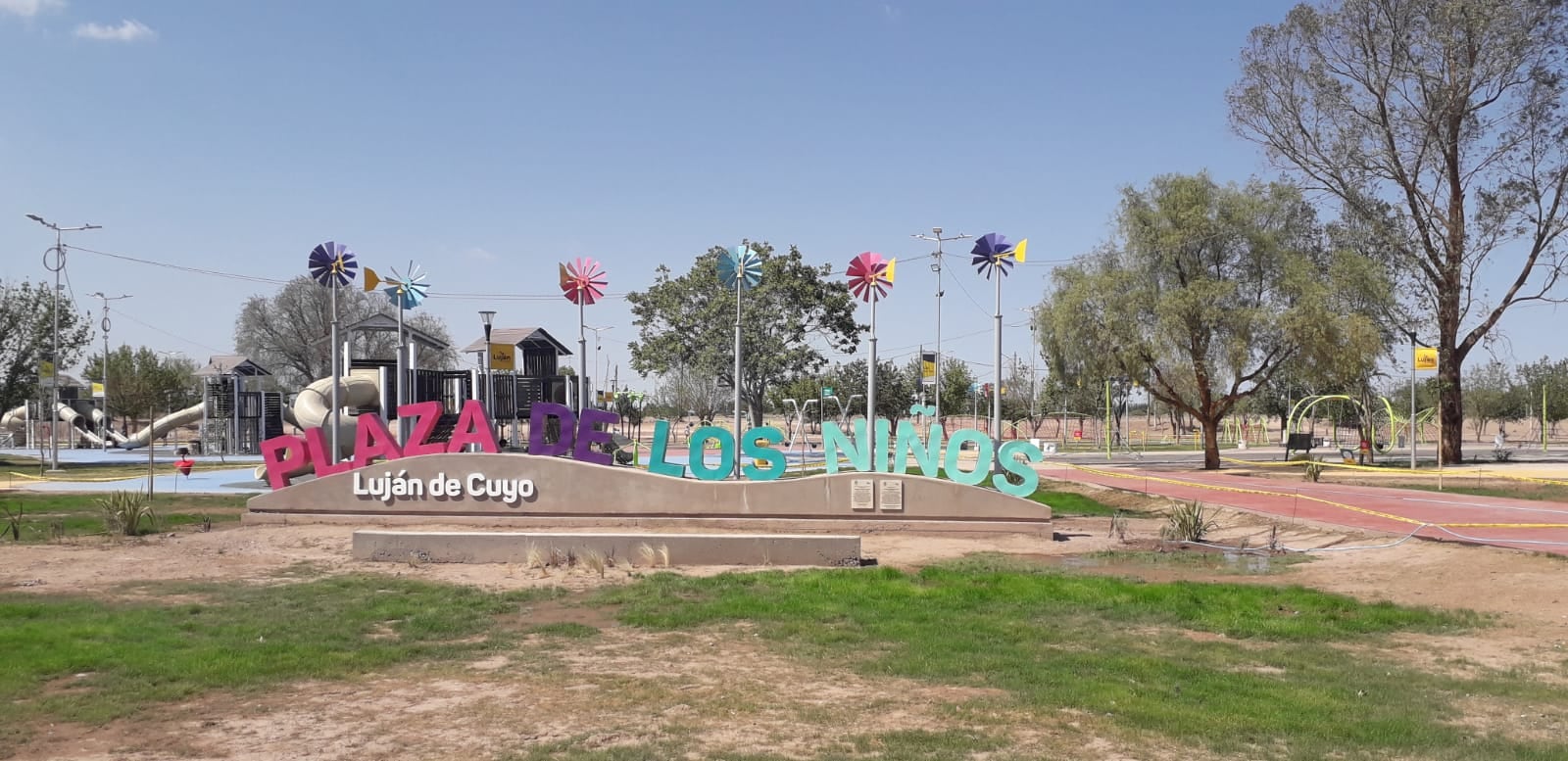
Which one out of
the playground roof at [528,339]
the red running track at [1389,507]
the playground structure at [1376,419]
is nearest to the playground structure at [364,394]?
the playground roof at [528,339]

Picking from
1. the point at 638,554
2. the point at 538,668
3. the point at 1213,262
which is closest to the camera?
the point at 538,668

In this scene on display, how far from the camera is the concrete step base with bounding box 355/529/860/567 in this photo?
1808cm

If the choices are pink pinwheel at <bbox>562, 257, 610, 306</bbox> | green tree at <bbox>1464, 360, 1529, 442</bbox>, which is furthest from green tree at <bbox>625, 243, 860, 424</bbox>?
green tree at <bbox>1464, 360, 1529, 442</bbox>

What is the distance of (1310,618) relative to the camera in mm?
13312

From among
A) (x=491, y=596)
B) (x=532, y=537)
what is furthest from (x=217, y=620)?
(x=532, y=537)

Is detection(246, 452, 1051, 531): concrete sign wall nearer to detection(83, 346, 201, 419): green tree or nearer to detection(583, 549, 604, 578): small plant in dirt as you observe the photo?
detection(583, 549, 604, 578): small plant in dirt

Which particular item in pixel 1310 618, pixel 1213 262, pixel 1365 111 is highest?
pixel 1365 111

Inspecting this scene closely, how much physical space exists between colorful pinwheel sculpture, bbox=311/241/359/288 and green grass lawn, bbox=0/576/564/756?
16.5 meters

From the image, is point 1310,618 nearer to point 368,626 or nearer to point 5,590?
point 368,626

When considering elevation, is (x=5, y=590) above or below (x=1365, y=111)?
below

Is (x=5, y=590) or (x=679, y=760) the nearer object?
(x=679, y=760)

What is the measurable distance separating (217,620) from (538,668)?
4889 millimetres

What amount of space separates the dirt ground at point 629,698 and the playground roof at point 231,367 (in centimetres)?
5027

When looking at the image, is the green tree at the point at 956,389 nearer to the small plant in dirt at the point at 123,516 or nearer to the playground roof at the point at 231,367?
the playground roof at the point at 231,367
